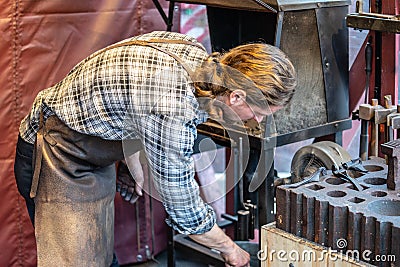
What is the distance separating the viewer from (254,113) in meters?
1.79

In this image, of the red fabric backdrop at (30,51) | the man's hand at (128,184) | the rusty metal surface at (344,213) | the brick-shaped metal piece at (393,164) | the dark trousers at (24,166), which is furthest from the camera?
the red fabric backdrop at (30,51)

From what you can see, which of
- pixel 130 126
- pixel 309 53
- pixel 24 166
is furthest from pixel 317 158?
pixel 24 166

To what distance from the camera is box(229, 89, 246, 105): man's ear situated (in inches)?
67.9

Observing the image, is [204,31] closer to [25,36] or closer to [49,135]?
[25,36]

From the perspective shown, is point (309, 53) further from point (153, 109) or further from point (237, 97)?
point (153, 109)

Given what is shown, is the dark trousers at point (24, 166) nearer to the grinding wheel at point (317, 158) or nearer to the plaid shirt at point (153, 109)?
the plaid shirt at point (153, 109)

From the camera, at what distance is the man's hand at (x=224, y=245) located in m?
1.91

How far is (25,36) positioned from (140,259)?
1.08 meters

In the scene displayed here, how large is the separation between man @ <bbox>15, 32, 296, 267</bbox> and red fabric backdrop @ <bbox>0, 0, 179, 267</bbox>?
48 cm

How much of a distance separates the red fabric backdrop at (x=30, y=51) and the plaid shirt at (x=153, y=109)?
0.69 metres

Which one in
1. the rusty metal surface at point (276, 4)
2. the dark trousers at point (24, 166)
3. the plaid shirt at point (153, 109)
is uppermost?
the rusty metal surface at point (276, 4)

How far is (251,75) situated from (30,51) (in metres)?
1.16

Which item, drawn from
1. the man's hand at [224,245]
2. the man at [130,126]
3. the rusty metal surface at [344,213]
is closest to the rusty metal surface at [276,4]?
the man at [130,126]

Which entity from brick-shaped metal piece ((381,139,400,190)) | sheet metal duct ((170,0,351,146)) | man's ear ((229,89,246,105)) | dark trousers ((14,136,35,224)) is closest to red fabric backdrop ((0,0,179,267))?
dark trousers ((14,136,35,224))
